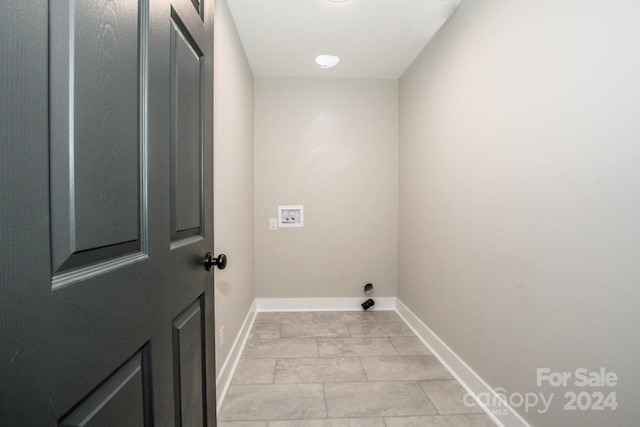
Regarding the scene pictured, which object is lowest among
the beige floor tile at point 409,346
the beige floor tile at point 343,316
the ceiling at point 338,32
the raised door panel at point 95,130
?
the beige floor tile at point 409,346

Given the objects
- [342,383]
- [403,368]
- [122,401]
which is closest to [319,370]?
[342,383]

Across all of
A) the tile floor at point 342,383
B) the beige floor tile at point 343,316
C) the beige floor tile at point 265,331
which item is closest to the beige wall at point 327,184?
the beige floor tile at point 343,316

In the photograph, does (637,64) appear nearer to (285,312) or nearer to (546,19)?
(546,19)

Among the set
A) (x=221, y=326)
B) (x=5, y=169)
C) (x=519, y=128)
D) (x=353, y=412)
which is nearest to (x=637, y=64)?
(x=519, y=128)

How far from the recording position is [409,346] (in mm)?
2385

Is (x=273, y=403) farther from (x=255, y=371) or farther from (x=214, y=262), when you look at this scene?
(x=214, y=262)

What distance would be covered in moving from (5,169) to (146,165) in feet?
1.02

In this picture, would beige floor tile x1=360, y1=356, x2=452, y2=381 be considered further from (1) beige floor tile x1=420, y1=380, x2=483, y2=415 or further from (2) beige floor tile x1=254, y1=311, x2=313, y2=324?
(2) beige floor tile x1=254, y1=311, x2=313, y2=324

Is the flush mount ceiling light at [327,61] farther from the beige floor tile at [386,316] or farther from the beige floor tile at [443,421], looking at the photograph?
the beige floor tile at [443,421]

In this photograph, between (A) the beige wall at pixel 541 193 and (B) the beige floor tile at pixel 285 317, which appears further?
(B) the beige floor tile at pixel 285 317

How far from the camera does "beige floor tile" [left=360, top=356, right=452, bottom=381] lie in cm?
195

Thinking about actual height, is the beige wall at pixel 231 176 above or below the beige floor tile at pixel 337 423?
above

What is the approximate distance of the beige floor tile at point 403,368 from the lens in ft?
6.40

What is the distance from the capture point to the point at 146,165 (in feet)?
2.17
